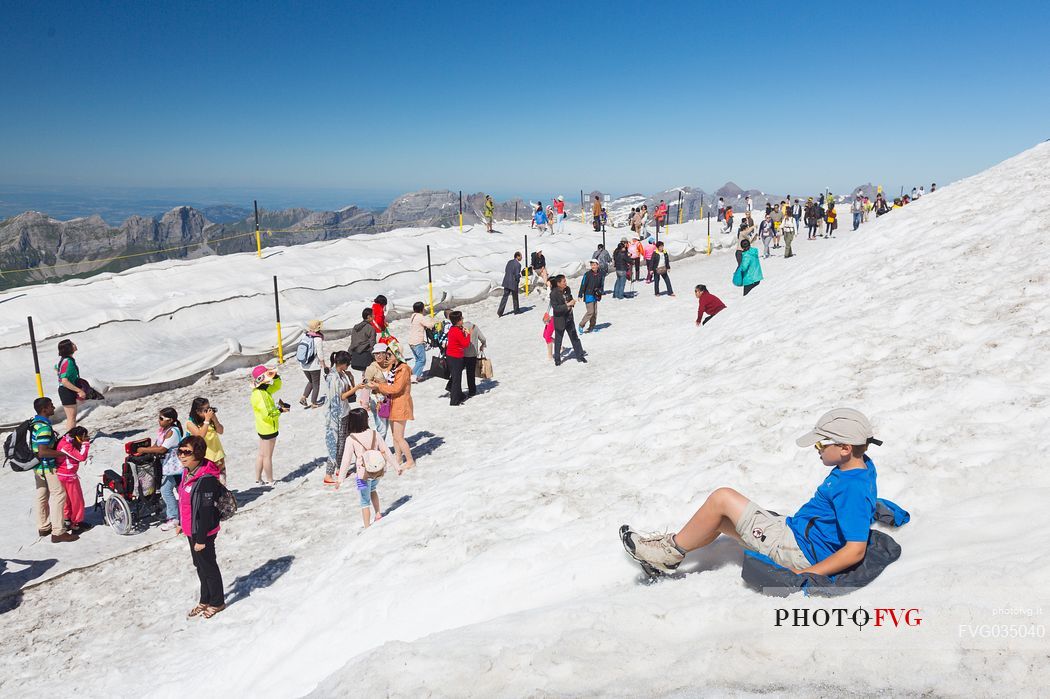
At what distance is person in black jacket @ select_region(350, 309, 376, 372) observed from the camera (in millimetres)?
12383

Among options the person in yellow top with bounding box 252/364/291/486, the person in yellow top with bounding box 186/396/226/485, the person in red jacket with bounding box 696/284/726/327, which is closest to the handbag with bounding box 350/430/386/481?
the person in yellow top with bounding box 186/396/226/485

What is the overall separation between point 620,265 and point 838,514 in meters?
16.4

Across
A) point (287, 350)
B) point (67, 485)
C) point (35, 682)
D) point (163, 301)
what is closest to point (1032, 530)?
point (35, 682)

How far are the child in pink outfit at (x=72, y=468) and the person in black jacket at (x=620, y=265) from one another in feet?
47.4

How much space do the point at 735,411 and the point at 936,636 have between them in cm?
378

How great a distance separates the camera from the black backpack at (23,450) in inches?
309

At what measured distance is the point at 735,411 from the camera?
264 inches

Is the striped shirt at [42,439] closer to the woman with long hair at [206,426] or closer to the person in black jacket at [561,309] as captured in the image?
the woman with long hair at [206,426]

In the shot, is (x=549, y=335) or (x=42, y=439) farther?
(x=549, y=335)

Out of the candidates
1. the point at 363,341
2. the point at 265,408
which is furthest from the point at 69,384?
the point at 363,341

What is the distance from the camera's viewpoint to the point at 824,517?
3600 mm

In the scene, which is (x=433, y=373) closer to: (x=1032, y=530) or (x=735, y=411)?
(x=735, y=411)

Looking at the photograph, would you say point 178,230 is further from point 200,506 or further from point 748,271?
point 200,506

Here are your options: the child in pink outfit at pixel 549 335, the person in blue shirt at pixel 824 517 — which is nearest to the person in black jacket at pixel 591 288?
the child in pink outfit at pixel 549 335
